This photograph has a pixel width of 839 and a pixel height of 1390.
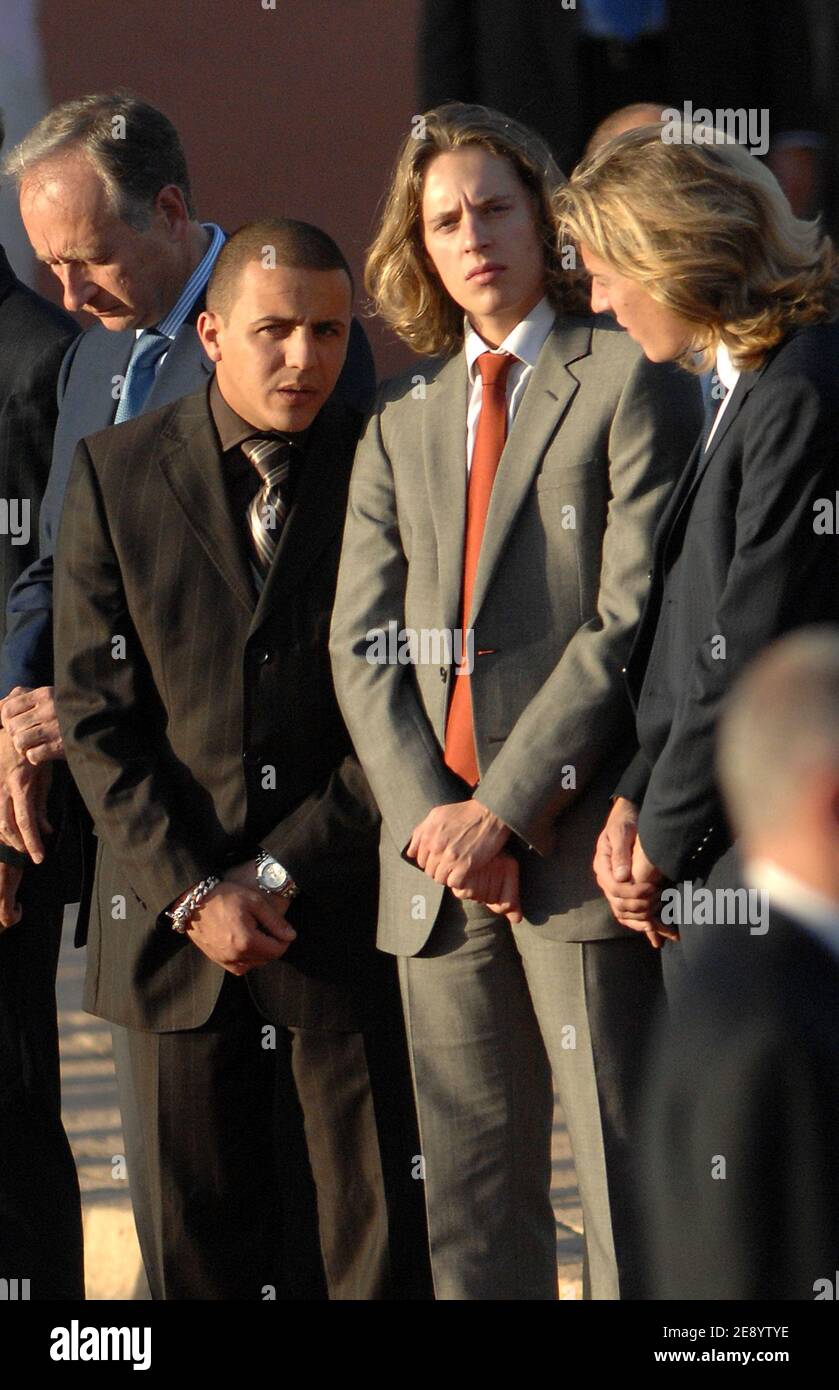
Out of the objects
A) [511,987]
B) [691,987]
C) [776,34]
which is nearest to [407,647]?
[511,987]

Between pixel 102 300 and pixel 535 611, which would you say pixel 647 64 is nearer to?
pixel 102 300

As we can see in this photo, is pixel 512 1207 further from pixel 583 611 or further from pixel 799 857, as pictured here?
pixel 799 857

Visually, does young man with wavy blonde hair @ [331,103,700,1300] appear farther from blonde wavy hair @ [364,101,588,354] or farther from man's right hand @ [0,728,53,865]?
man's right hand @ [0,728,53,865]

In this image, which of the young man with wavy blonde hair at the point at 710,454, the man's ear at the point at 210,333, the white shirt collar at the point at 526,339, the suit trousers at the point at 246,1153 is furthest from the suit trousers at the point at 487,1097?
the man's ear at the point at 210,333

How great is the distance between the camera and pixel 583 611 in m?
3.26

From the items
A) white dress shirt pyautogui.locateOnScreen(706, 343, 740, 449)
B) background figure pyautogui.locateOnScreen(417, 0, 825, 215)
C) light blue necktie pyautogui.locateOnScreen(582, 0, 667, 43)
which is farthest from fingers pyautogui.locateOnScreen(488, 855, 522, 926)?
light blue necktie pyautogui.locateOnScreen(582, 0, 667, 43)

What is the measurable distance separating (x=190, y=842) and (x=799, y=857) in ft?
5.24

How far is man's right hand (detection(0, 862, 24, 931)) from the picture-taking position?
12.2ft

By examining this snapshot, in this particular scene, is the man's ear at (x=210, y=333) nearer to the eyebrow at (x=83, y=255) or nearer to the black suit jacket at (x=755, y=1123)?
the eyebrow at (x=83, y=255)

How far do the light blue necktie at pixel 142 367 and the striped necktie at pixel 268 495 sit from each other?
360 mm

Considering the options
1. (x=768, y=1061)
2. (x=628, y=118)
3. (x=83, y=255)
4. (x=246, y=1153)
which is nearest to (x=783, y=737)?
(x=768, y=1061)

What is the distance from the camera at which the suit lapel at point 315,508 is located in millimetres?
3408

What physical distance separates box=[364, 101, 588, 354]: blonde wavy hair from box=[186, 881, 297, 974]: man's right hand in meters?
0.90

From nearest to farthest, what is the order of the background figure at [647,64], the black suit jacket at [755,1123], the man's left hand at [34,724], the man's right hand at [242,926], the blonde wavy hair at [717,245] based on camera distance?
the black suit jacket at [755,1123], the blonde wavy hair at [717,245], the man's right hand at [242,926], the man's left hand at [34,724], the background figure at [647,64]
